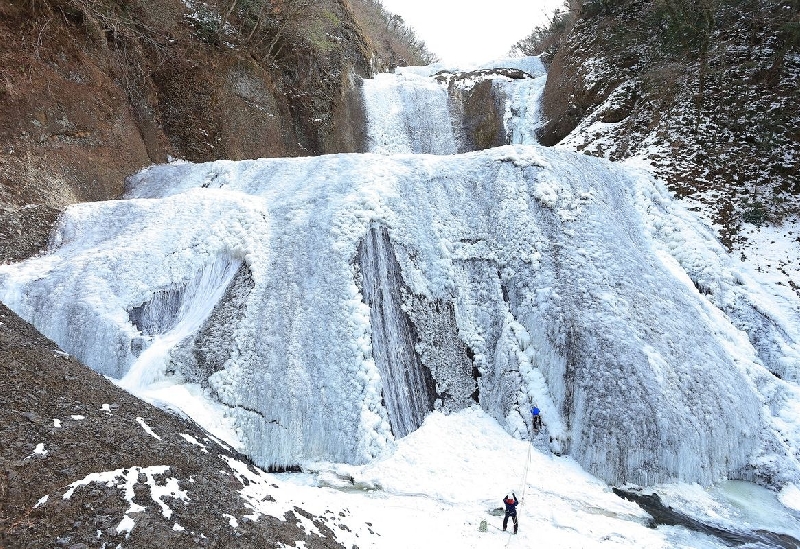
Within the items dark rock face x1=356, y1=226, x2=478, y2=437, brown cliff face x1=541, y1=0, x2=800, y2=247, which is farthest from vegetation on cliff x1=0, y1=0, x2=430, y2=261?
brown cliff face x1=541, y1=0, x2=800, y2=247

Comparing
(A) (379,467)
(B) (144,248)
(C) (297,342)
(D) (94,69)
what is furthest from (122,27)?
(A) (379,467)

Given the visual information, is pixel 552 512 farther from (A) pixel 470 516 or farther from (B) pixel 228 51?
(B) pixel 228 51

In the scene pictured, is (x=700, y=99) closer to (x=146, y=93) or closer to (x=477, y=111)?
(x=477, y=111)

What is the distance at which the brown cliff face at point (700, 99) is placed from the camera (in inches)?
602

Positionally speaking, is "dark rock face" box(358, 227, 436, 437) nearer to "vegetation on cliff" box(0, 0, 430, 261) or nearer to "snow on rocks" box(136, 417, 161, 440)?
"snow on rocks" box(136, 417, 161, 440)

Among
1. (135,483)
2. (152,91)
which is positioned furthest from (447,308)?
(152,91)

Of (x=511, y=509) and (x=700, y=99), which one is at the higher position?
(x=700, y=99)

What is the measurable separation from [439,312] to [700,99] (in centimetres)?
1381

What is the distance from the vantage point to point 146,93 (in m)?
18.1

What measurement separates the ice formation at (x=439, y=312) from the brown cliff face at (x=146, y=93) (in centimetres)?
184

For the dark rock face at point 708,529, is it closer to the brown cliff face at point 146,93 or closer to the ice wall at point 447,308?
the ice wall at point 447,308

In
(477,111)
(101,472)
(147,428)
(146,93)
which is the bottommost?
(101,472)

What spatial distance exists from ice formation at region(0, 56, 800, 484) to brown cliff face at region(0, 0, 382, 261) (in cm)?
184

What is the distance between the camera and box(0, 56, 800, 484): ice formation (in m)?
9.84
